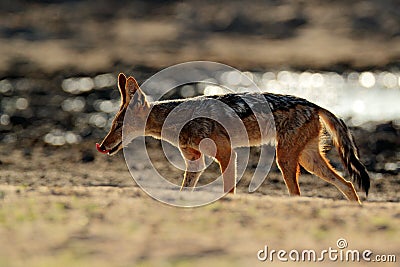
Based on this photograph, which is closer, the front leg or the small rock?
the front leg

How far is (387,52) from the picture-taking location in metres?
19.1

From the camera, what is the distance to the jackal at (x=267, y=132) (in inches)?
317

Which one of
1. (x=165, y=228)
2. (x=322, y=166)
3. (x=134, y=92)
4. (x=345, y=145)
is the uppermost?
(x=134, y=92)

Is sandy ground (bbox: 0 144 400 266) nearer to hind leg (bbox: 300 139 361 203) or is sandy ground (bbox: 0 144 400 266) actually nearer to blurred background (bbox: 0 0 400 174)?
hind leg (bbox: 300 139 361 203)

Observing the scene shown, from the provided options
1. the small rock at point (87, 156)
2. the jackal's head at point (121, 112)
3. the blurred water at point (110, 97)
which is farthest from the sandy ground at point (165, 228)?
the blurred water at point (110, 97)

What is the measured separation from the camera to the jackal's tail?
825cm

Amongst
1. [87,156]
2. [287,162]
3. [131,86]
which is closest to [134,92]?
[131,86]

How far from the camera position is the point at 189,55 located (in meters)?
19.5

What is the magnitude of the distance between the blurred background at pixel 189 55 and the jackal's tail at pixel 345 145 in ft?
11.7

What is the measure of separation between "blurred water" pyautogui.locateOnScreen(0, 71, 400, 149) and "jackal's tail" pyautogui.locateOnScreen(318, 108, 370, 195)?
5.67 m

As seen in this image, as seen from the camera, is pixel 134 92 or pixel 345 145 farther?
pixel 345 145

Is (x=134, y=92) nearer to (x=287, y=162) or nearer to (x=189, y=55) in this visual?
(x=287, y=162)

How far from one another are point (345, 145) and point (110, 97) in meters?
8.18

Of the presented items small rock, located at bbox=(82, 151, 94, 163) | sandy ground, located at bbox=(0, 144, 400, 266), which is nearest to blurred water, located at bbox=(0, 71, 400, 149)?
small rock, located at bbox=(82, 151, 94, 163)
